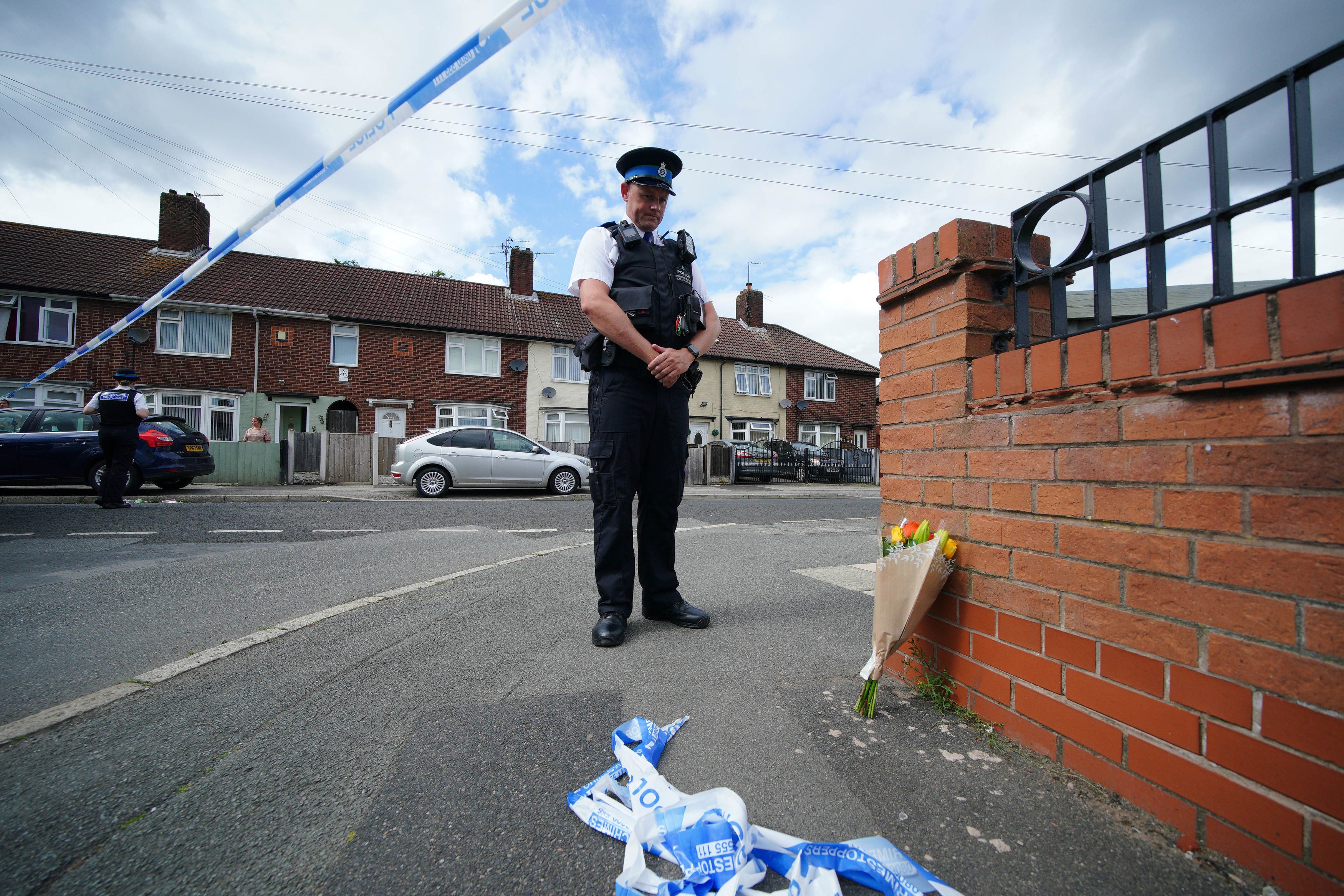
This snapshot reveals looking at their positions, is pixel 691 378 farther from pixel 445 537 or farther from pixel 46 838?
pixel 445 537

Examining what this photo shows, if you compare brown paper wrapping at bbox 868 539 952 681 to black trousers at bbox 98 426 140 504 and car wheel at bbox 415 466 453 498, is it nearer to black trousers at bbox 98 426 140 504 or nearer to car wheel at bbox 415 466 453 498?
black trousers at bbox 98 426 140 504

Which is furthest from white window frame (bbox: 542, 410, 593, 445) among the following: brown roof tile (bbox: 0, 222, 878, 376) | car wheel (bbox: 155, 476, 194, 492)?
car wheel (bbox: 155, 476, 194, 492)

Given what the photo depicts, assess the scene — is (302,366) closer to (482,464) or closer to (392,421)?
(392,421)

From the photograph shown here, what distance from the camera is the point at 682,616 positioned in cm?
280

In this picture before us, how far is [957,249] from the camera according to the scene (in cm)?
190

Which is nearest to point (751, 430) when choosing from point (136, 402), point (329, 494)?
point (329, 494)

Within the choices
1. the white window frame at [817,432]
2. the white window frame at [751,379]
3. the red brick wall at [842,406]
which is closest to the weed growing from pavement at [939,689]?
the white window frame at [751,379]

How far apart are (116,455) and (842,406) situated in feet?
88.3

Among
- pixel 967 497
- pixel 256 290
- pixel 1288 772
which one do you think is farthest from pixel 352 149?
pixel 256 290

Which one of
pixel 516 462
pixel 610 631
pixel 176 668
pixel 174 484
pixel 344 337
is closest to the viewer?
pixel 176 668

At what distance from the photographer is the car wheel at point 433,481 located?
12297 millimetres

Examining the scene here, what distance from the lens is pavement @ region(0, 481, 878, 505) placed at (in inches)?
383

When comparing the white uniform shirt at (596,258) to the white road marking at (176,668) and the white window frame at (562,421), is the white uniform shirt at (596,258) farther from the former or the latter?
the white window frame at (562,421)

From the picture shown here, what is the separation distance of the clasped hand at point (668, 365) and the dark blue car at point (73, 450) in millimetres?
10610
